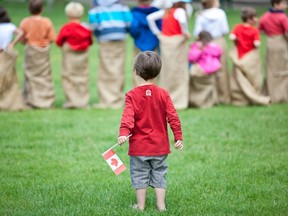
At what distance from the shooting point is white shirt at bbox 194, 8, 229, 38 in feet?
38.5

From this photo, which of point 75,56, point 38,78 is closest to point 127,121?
point 75,56

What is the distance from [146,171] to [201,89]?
6.15 m

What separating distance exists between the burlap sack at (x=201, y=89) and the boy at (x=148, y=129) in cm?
594

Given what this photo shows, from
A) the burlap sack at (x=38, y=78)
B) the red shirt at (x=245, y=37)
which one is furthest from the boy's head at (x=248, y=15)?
the burlap sack at (x=38, y=78)

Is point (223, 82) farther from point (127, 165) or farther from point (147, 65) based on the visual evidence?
point (147, 65)

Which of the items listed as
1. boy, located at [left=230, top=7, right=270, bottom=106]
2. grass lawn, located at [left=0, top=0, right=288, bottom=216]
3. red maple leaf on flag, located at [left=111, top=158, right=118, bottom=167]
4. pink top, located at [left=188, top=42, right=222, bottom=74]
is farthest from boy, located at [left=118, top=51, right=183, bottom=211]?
boy, located at [left=230, top=7, right=270, bottom=106]

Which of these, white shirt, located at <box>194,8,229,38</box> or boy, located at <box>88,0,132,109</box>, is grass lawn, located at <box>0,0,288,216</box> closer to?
boy, located at <box>88,0,132,109</box>

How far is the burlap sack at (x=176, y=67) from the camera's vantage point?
11320 millimetres

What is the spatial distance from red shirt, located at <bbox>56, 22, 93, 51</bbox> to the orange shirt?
258 mm

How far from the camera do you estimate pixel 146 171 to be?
5.62 meters

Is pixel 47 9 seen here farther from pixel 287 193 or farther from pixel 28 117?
pixel 287 193

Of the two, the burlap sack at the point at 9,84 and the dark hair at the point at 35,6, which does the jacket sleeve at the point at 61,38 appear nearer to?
the dark hair at the point at 35,6

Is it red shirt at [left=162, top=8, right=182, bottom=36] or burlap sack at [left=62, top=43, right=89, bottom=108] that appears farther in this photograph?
burlap sack at [left=62, top=43, right=89, bottom=108]

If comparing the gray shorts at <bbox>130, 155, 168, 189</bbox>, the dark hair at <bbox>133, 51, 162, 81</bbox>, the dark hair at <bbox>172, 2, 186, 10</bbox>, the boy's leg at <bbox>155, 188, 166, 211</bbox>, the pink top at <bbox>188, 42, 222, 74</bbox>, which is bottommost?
the pink top at <bbox>188, 42, 222, 74</bbox>
